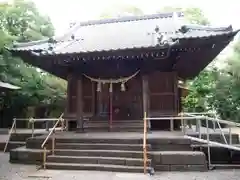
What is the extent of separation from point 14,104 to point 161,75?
1160 centimetres

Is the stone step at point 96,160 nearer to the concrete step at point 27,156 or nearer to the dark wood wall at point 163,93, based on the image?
the concrete step at point 27,156

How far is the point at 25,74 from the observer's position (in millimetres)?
16203

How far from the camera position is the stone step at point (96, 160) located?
251 inches

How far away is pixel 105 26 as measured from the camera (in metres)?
12.6

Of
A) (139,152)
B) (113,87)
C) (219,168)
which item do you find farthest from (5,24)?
(219,168)

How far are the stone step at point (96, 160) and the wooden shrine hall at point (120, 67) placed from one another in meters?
2.63

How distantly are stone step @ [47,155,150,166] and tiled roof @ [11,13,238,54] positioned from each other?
3496 millimetres

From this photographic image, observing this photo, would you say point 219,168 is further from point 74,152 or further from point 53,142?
point 53,142

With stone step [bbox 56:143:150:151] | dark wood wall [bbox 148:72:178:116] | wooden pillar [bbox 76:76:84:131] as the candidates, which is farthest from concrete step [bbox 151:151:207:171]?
wooden pillar [bbox 76:76:84:131]

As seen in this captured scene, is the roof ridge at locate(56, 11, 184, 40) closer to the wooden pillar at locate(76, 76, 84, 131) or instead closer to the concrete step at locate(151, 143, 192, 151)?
the wooden pillar at locate(76, 76, 84, 131)

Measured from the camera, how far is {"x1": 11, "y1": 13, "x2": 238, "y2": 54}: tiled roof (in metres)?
8.88

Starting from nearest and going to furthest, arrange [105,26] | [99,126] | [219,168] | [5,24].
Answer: [219,168] < [99,126] < [105,26] < [5,24]

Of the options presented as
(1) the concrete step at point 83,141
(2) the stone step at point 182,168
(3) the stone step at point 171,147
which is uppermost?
(1) the concrete step at point 83,141

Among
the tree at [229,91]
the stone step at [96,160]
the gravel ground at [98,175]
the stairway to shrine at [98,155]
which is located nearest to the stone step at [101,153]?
the stairway to shrine at [98,155]
